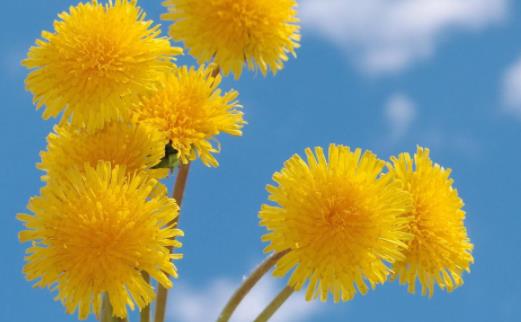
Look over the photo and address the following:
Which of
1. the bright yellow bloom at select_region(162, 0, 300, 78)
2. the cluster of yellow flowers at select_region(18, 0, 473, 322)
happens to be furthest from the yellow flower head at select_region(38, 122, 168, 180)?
the bright yellow bloom at select_region(162, 0, 300, 78)

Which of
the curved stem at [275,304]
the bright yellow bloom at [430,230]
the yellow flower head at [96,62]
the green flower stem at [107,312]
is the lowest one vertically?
the green flower stem at [107,312]

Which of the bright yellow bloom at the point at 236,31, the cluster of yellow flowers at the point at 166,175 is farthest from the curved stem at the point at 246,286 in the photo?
the bright yellow bloom at the point at 236,31

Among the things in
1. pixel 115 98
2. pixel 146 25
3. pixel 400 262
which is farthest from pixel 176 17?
pixel 400 262

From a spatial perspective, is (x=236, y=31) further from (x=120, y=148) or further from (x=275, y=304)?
(x=275, y=304)

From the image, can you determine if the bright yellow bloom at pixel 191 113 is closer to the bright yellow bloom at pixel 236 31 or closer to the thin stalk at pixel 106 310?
the bright yellow bloom at pixel 236 31

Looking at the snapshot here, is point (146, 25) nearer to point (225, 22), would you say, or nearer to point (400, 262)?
point (225, 22)

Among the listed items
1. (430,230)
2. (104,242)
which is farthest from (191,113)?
(430,230)

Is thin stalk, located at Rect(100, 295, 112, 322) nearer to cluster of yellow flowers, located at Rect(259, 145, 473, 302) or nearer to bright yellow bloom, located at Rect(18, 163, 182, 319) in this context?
bright yellow bloom, located at Rect(18, 163, 182, 319)
